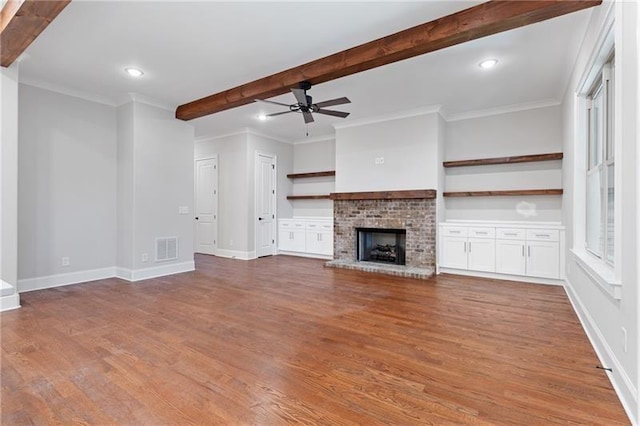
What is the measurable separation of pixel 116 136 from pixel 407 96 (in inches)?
186

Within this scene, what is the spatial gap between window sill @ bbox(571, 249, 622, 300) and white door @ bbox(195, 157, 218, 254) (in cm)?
674

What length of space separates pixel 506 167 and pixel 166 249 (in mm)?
5988

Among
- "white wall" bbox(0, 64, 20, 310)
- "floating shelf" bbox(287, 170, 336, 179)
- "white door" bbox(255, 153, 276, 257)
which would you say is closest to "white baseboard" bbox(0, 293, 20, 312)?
"white wall" bbox(0, 64, 20, 310)

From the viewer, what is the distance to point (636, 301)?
1734 millimetres

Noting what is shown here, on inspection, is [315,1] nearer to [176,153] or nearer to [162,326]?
[162,326]

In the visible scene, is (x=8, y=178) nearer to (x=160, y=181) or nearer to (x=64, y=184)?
(x=64, y=184)

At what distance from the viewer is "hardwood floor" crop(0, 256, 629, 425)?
1.82 meters

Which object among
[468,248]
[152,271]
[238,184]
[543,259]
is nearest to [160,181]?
[152,271]

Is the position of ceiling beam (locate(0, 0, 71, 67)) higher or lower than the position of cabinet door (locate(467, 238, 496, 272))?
higher

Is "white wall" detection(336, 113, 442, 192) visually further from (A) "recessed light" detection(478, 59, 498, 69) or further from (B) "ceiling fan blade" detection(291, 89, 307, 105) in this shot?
(B) "ceiling fan blade" detection(291, 89, 307, 105)

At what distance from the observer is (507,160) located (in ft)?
17.6

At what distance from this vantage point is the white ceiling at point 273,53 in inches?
114

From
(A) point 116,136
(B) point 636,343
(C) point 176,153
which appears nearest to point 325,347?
(B) point 636,343

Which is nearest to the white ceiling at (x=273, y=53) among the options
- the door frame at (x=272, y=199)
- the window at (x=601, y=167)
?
the window at (x=601, y=167)
